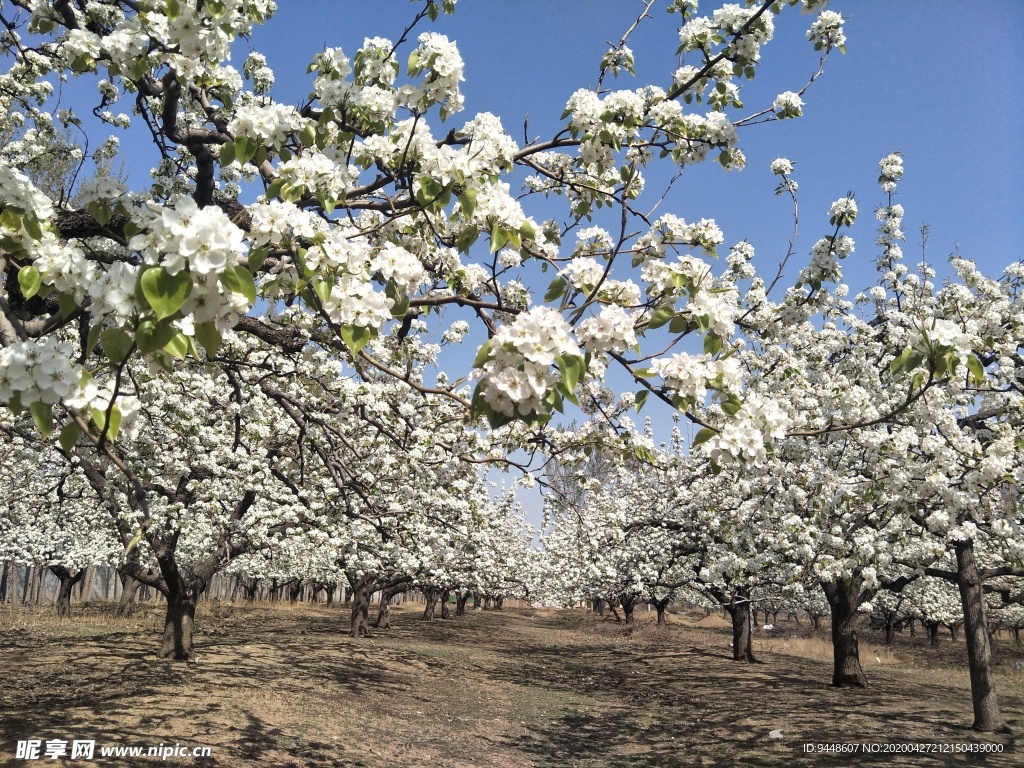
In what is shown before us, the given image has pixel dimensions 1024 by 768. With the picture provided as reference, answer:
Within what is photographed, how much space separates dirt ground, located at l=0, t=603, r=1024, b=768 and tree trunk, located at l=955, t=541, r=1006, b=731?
344mm

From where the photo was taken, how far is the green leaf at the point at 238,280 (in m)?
1.75

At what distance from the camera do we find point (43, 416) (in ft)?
6.20

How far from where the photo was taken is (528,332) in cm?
210

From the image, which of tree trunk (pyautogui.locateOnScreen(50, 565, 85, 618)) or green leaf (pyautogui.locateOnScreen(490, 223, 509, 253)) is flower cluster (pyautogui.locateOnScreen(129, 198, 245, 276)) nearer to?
green leaf (pyautogui.locateOnScreen(490, 223, 509, 253))

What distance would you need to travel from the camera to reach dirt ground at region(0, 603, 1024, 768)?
24.8 feet

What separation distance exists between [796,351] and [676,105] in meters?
7.42

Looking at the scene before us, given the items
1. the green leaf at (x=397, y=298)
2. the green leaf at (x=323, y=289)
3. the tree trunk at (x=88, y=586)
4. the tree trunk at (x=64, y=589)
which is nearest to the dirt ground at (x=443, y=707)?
the tree trunk at (x=64, y=589)

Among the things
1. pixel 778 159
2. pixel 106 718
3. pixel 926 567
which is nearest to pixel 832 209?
pixel 778 159

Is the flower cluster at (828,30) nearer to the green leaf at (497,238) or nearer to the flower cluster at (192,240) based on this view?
the green leaf at (497,238)

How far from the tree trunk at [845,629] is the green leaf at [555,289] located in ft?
40.4

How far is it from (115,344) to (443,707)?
11.4 metres

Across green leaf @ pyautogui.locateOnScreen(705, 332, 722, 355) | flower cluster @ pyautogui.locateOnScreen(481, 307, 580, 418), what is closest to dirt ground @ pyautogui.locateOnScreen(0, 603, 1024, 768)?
flower cluster @ pyautogui.locateOnScreen(481, 307, 580, 418)

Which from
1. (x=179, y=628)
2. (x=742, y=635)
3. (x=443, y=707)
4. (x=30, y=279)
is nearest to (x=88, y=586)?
(x=179, y=628)

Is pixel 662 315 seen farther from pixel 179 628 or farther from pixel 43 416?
pixel 179 628
